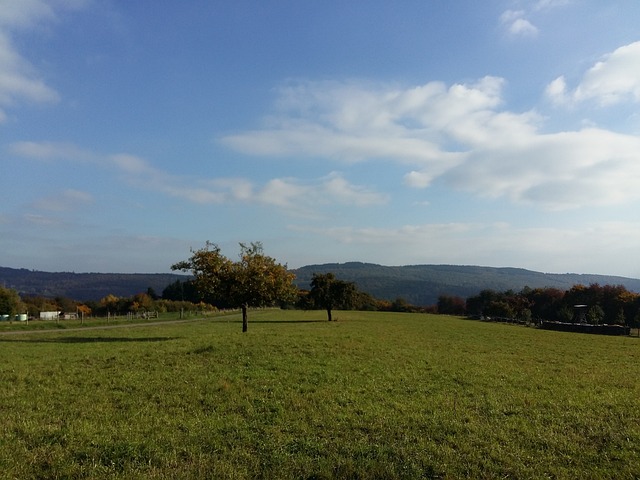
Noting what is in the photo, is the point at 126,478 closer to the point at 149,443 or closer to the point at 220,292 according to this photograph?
the point at 149,443

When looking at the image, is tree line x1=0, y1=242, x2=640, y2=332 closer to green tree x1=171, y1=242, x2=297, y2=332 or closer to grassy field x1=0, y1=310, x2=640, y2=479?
green tree x1=171, y1=242, x2=297, y2=332

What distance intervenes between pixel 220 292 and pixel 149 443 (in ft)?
108

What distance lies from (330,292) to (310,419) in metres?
64.6

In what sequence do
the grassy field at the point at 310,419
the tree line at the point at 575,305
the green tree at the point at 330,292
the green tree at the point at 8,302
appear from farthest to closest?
the tree line at the point at 575,305
the green tree at the point at 8,302
the green tree at the point at 330,292
the grassy field at the point at 310,419

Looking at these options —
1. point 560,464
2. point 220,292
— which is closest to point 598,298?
point 220,292

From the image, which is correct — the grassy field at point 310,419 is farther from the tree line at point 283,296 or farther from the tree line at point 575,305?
the tree line at point 575,305

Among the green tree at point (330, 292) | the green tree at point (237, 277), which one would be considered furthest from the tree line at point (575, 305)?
the green tree at point (237, 277)

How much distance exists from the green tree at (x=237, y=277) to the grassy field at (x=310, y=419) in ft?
→ 64.2

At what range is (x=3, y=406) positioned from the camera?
13.8m

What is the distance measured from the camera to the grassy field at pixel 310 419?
9.22 metres

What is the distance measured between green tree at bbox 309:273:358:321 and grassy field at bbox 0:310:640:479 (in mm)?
53972

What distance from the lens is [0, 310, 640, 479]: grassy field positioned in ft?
30.2

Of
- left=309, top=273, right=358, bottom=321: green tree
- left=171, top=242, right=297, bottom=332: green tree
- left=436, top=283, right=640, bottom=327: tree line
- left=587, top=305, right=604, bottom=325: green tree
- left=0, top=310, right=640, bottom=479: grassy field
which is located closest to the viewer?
left=0, top=310, right=640, bottom=479: grassy field

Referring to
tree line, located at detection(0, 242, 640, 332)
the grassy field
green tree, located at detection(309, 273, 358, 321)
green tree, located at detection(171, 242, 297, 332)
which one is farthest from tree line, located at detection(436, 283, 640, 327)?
the grassy field
